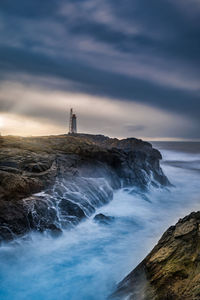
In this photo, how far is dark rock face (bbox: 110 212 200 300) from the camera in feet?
12.4

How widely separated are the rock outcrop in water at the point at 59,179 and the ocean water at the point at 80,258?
568 mm

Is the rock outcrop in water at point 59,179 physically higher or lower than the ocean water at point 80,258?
higher

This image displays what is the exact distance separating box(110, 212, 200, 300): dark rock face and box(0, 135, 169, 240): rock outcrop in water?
4049mm

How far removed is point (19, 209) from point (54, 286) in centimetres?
296

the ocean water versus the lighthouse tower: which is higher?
the lighthouse tower

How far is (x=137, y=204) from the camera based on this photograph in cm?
1277

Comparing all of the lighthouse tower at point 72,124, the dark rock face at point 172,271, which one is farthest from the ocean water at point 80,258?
the lighthouse tower at point 72,124

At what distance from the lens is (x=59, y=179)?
35.3ft

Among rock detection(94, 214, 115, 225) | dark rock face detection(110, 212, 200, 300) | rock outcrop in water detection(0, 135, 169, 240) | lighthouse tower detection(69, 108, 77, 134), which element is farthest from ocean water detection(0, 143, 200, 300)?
lighthouse tower detection(69, 108, 77, 134)

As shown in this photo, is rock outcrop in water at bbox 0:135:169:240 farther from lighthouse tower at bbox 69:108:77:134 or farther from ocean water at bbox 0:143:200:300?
lighthouse tower at bbox 69:108:77:134

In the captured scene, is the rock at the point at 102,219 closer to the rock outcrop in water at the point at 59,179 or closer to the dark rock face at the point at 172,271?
the rock outcrop in water at the point at 59,179

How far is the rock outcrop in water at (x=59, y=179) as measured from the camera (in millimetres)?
8047

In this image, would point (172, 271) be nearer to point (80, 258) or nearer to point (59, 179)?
point (80, 258)

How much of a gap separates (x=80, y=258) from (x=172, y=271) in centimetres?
369
